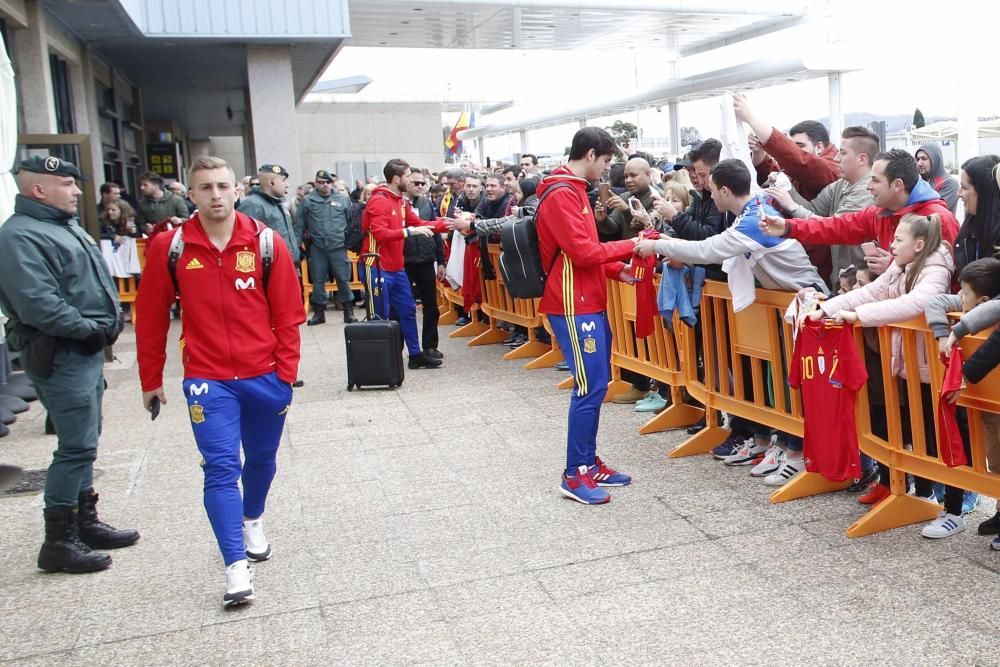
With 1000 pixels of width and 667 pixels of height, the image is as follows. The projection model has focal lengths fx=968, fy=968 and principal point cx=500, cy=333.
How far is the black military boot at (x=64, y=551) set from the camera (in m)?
4.93

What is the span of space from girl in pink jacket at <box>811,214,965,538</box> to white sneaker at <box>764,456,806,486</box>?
95 cm

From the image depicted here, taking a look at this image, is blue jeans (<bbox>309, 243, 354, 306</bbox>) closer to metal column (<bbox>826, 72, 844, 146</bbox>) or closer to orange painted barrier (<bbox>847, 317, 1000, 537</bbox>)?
orange painted barrier (<bbox>847, 317, 1000, 537</bbox>)

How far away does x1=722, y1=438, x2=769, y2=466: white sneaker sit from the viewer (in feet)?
20.3

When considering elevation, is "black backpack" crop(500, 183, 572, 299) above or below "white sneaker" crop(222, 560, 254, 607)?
above

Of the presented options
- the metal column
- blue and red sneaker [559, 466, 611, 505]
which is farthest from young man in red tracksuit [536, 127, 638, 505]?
the metal column

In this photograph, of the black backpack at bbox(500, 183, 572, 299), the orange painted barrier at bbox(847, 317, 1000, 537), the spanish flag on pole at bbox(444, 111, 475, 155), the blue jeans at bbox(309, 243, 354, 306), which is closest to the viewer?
the orange painted barrier at bbox(847, 317, 1000, 537)

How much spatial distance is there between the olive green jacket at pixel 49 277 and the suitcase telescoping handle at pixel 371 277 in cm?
452

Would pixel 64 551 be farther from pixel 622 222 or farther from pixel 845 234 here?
pixel 622 222

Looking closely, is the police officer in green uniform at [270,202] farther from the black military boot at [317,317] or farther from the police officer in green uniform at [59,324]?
the police officer in green uniform at [59,324]

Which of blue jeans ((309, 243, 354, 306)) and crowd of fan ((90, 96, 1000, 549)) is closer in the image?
crowd of fan ((90, 96, 1000, 549))

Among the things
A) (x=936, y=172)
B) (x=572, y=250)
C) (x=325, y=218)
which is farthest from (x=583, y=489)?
(x=325, y=218)

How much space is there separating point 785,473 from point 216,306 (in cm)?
341

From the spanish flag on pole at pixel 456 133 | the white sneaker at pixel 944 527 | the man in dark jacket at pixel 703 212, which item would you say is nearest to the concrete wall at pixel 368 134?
the spanish flag on pole at pixel 456 133

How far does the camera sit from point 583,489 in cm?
561
